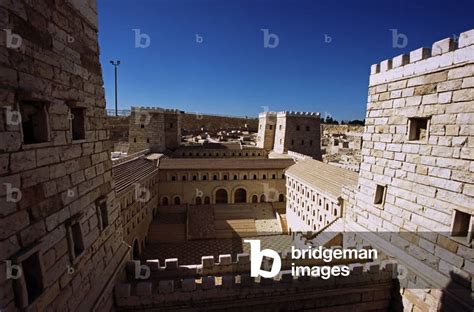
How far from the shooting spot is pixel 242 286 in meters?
6.12

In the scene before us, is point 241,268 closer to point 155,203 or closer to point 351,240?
point 351,240

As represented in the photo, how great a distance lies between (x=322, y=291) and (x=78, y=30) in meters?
8.26

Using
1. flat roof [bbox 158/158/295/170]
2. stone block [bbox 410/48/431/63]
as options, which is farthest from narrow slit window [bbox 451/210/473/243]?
flat roof [bbox 158/158/295/170]

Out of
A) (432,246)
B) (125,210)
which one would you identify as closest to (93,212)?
(432,246)

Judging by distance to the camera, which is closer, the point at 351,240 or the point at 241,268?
the point at 241,268

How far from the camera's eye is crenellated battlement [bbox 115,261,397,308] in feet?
18.5

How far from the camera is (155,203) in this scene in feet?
80.2

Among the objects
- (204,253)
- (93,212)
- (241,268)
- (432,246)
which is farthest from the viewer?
(204,253)

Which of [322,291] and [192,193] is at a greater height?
[322,291]

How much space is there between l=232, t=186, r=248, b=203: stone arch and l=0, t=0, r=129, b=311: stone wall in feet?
68.9

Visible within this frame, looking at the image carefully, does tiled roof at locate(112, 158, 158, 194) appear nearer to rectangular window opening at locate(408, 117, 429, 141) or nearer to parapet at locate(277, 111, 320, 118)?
rectangular window opening at locate(408, 117, 429, 141)

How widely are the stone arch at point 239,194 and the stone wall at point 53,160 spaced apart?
21009 millimetres

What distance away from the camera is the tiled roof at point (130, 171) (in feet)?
53.8

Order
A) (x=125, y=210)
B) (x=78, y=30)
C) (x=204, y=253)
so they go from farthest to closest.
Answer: (x=204, y=253), (x=125, y=210), (x=78, y=30)
